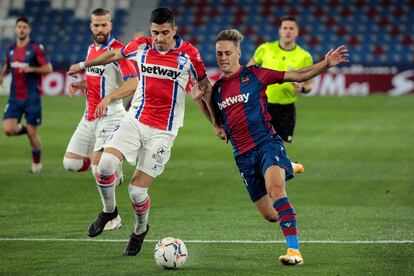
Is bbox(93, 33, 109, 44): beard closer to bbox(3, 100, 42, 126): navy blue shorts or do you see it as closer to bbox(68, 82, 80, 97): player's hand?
bbox(68, 82, 80, 97): player's hand

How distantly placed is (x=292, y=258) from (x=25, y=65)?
9.18m

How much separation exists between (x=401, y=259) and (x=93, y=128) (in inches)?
172

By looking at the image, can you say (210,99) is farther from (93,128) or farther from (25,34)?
(25,34)

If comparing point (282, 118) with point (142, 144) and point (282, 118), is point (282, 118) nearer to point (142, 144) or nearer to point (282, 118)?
point (282, 118)

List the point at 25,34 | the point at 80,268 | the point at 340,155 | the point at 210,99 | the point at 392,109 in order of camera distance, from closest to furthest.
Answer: the point at 80,268, the point at 210,99, the point at 25,34, the point at 340,155, the point at 392,109

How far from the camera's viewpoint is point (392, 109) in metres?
25.5

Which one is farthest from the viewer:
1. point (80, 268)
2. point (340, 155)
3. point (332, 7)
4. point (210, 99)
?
point (332, 7)

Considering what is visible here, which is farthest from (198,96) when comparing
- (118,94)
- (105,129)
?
(105,129)

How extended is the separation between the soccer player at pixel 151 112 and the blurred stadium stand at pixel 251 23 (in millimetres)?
24983

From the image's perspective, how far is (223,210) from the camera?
39.0ft

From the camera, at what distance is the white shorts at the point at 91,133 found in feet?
36.1

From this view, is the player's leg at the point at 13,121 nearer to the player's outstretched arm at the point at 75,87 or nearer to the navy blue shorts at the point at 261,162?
the player's outstretched arm at the point at 75,87

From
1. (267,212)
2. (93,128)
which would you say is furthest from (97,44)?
(267,212)

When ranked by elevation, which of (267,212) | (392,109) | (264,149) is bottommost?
(392,109)
